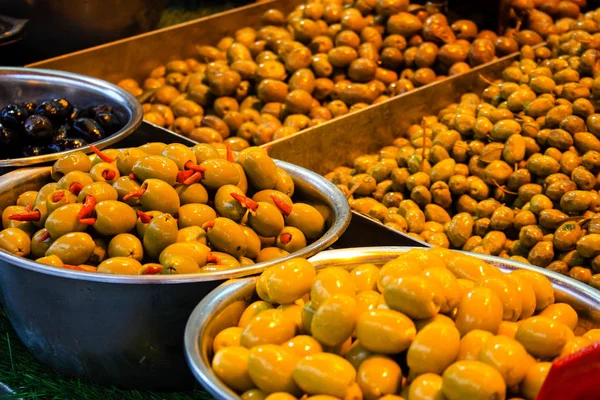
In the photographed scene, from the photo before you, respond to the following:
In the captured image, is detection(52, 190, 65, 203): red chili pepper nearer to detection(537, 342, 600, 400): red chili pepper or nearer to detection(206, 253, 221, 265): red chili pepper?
detection(206, 253, 221, 265): red chili pepper

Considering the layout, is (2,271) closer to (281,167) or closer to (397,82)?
(281,167)

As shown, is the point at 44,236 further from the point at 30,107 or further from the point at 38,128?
the point at 30,107

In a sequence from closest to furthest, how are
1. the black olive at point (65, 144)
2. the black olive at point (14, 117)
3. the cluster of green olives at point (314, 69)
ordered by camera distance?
the black olive at point (65, 144) → the black olive at point (14, 117) → the cluster of green olives at point (314, 69)

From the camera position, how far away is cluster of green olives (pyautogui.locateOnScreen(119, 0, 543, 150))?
2.94m

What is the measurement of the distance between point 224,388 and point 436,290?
375 mm

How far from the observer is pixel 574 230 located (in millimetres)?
2039

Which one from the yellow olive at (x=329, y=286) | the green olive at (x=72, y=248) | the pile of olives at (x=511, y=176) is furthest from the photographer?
the pile of olives at (x=511, y=176)

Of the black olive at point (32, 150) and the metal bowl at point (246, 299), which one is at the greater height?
the metal bowl at point (246, 299)

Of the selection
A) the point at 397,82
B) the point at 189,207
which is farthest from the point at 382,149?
the point at 189,207

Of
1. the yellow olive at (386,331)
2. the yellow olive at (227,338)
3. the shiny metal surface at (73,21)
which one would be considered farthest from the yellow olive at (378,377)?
the shiny metal surface at (73,21)

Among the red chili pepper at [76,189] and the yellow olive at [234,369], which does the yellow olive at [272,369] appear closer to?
the yellow olive at [234,369]

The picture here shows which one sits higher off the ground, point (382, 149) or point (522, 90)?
point (522, 90)

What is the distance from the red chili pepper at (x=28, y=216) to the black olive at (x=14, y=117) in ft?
2.32

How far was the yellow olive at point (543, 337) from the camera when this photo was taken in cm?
118
